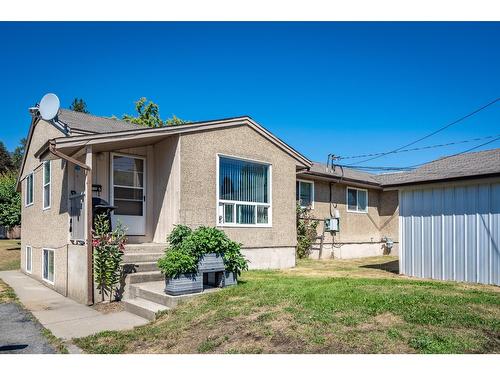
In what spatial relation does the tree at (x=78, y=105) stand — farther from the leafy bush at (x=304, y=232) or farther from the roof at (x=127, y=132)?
the leafy bush at (x=304, y=232)

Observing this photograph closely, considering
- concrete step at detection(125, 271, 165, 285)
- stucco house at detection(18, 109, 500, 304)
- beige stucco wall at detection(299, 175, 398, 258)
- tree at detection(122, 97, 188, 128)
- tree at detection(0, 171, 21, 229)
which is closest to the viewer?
concrete step at detection(125, 271, 165, 285)

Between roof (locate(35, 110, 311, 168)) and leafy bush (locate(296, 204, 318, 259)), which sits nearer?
roof (locate(35, 110, 311, 168))

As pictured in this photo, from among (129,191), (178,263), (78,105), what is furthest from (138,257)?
(78,105)

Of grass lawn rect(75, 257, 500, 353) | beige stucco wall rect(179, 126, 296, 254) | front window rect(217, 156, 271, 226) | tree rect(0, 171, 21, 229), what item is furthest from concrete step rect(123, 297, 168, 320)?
tree rect(0, 171, 21, 229)

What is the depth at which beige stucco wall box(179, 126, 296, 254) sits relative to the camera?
10.7m

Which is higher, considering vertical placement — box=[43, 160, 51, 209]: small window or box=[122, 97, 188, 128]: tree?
box=[122, 97, 188, 128]: tree

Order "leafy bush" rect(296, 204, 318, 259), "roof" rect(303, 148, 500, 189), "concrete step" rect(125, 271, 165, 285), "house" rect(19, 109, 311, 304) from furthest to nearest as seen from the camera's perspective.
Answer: "leafy bush" rect(296, 204, 318, 259) → "house" rect(19, 109, 311, 304) → "roof" rect(303, 148, 500, 189) → "concrete step" rect(125, 271, 165, 285)

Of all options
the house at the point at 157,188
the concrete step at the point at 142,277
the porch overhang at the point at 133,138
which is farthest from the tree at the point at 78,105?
the concrete step at the point at 142,277

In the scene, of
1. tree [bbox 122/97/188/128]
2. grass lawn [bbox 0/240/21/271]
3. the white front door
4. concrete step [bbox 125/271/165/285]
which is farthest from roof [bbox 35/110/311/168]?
tree [bbox 122/97/188/128]

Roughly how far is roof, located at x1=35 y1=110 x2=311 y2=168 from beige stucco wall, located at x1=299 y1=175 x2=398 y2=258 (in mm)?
3850

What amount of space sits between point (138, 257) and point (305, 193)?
893 cm

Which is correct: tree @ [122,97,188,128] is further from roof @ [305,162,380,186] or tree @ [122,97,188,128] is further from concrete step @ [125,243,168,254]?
concrete step @ [125,243,168,254]

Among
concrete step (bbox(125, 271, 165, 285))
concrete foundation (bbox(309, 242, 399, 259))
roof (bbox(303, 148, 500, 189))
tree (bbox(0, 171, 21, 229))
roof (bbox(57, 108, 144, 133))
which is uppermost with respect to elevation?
roof (bbox(57, 108, 144, 133))

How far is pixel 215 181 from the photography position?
36.9 ft
